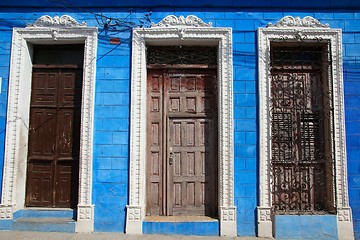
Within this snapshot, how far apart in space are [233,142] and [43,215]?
3230 mm

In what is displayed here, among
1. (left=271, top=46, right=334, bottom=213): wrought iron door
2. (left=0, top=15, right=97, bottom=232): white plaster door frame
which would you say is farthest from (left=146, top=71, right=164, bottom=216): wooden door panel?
(left=271, top=46, right=334, bottom=213): wrought iron door

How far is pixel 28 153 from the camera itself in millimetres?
5984

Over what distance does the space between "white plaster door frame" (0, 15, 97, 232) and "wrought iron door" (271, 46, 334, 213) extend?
2917 millimetres

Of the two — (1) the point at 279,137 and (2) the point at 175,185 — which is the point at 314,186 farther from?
(2) the point at 175,185

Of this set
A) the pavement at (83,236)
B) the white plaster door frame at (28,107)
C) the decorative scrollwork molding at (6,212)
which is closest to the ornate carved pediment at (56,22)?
the white plaster door frame at (28,107)

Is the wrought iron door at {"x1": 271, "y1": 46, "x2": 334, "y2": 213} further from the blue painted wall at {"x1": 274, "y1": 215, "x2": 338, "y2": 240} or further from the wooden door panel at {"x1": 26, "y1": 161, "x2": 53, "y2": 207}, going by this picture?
the wooden door panel at {"x1": 26, "y1": 161, "x2": 53, "y2": 207}

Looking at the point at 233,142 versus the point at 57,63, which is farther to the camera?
the point at 57,63

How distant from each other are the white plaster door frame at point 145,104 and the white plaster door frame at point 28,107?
664 millimetres

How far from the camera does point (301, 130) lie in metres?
5.88

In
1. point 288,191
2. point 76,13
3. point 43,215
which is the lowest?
point 43,215

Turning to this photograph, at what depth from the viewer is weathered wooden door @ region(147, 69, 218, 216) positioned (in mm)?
5871

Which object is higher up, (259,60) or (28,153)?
(259,60)

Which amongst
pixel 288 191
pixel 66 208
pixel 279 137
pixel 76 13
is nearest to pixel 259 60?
pixel 279 137

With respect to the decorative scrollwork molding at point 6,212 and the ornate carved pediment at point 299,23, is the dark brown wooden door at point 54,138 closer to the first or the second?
the decorative scrollwork molding at point 6,212
